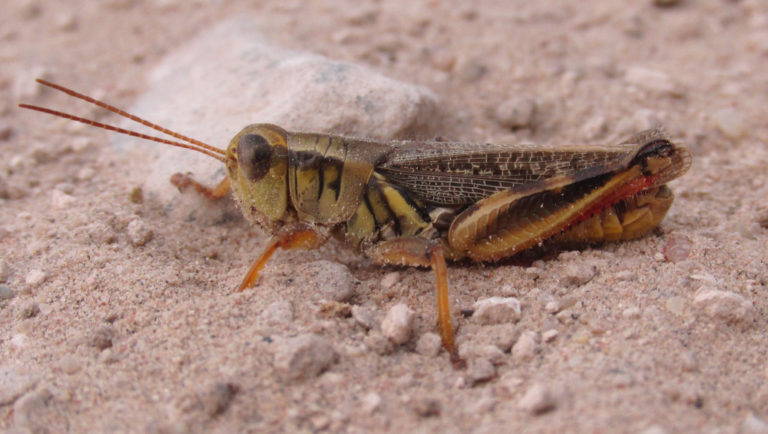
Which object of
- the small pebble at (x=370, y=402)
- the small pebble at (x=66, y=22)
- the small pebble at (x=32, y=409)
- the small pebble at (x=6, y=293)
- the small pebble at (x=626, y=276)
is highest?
the small pebble at (x=66, y=22)

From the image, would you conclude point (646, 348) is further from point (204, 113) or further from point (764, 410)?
point (204, 113)

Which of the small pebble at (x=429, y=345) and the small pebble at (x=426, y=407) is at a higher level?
the small pebble at (x=429, y=345)

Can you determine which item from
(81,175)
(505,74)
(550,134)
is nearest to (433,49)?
(505,74)

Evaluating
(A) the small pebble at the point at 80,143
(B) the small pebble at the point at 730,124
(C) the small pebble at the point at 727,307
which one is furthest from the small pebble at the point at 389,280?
(B) the small pebble at the point at 730,124

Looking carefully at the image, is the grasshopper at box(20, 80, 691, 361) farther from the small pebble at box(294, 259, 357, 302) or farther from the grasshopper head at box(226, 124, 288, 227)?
the small pebble at box(294, 259, 357, 302)

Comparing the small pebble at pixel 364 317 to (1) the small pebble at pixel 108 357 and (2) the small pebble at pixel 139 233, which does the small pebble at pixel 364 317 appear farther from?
(2) the small pebble at pixel 139 233

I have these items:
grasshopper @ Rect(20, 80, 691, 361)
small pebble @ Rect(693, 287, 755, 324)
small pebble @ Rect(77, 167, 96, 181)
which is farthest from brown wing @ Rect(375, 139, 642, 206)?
small pebble @ Rect(77, 167, 96, 181)
